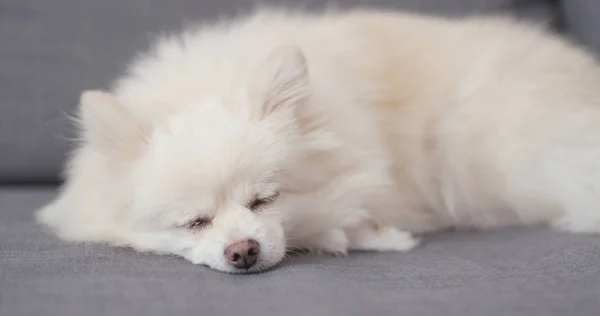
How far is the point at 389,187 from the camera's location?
1.89 m

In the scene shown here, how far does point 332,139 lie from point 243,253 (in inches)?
17.2

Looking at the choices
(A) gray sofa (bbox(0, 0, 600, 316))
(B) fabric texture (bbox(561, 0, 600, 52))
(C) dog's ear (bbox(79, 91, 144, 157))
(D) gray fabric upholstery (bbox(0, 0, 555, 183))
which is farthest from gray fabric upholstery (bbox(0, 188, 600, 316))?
(B) fabric texture (bbox(561, 0, 600, 52))

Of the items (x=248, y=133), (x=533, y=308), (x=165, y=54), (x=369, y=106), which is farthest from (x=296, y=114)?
(x=533, y=308)

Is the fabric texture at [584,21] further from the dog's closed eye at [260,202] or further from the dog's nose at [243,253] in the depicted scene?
the dog's nose at [243,253]

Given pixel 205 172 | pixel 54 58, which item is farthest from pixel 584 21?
pixel 54 58

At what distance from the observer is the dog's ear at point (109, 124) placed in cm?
164

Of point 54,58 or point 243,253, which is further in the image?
point 54,58

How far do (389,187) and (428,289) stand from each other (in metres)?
0.56

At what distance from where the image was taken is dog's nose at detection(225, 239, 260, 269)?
150 centimetres

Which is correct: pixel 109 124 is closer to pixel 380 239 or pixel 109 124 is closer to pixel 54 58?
pixel 380 239

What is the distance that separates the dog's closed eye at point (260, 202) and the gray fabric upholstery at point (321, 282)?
0.15 meters

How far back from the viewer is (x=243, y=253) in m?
1.50

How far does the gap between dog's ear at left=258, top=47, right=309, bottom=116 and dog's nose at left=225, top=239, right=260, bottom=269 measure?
13.8 inches

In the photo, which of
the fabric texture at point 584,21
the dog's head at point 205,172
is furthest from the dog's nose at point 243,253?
the fabric texture at point 584,21
